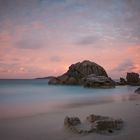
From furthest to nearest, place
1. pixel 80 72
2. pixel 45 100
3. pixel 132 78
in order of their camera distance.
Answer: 1. pixel 80 72
2. pixel 132 78
3. pixel 45 100

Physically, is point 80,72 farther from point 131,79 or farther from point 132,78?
point 132,78

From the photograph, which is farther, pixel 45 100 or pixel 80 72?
pixel 80 72

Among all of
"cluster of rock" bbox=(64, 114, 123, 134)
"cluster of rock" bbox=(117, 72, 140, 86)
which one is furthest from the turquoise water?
"cluster of rock" bbox=(117, 72, 140, 86)

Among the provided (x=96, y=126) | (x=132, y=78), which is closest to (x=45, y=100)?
(x=96, y=126)

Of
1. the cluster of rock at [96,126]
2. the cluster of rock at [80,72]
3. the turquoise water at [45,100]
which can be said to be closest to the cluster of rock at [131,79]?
the cluster of rock at [80,72]

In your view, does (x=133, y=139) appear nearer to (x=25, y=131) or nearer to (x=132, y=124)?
(x=132, y=124)

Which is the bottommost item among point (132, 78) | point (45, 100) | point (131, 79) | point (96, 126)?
point (45, 100)

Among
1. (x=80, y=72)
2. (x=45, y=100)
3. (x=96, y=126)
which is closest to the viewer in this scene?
(x=96, y=126)

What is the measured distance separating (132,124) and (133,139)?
6.17 ft

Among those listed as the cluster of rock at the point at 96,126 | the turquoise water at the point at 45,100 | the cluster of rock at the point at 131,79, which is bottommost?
the turquoise water at the point at 45,100

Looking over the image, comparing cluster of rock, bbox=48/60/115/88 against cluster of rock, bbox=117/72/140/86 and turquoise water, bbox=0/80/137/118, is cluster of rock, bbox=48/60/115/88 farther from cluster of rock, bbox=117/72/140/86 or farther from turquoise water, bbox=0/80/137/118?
turquoise water, bbox=0/80/137/118

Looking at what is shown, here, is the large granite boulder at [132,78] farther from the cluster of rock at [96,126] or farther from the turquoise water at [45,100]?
the cluster of rock at [96,126]

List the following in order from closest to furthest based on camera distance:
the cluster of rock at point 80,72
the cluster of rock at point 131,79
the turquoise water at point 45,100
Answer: the turquoise water at point 45,100, the cluster of rock at point 131,79, the cluster of rock at point 80,72

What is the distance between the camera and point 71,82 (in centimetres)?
5966
